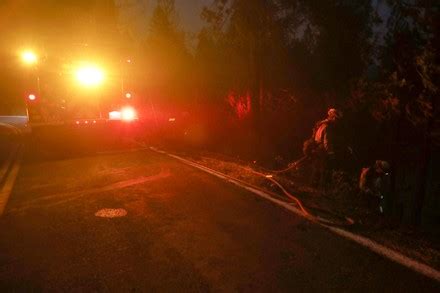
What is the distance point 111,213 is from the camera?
6145mm

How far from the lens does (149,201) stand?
6.77 m

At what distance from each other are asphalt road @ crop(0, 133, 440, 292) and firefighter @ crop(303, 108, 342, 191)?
231 centimetres

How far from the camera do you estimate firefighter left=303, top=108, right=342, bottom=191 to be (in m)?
7.94

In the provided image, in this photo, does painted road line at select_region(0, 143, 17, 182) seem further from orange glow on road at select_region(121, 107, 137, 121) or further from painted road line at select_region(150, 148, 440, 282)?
painted road line at select_region(150, 148, 440, 282)

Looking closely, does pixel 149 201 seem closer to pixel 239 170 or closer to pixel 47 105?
pixel 239 170

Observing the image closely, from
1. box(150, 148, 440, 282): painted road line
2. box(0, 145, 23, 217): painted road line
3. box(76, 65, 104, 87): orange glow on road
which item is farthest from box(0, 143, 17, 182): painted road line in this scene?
box(150, 148, 440, 282): painted road line

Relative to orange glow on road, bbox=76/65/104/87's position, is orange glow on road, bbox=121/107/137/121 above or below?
below

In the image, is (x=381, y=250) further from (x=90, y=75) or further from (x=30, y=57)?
(x=30, y=57)

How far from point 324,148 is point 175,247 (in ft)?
15.4

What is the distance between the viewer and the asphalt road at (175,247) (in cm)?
386

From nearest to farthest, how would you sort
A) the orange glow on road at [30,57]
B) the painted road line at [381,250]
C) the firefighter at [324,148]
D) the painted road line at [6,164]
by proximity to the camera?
1. the painted road line at [381,250]
2. the firefighter at [324,148]
3. the painted road line at [6,164]
4. the orange glow on road at [30,57]

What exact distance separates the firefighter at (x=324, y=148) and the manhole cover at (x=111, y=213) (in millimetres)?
4507

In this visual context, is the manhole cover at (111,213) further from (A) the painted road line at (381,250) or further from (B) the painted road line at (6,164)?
(B) the painted road line at (6,164)

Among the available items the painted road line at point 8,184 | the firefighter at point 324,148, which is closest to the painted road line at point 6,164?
the painted road line at point 8,184
